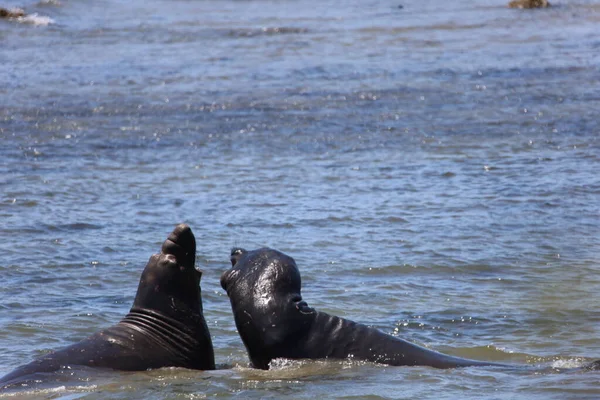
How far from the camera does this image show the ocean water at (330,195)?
702 cm

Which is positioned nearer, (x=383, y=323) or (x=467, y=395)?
(x=467, y=395)

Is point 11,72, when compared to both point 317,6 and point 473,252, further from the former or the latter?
point 317,6

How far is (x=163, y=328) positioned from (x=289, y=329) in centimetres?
76

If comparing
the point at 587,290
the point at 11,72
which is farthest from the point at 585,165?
the point at 11,72

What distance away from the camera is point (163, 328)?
6430mm

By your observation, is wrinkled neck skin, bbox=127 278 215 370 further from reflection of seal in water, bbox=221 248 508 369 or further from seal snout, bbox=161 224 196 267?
reflection of seal in water, bbox=221 248 508 369

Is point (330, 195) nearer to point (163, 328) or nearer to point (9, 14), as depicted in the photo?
→ point (163, 328)

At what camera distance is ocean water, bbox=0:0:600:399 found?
7.02m

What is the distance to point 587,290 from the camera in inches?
332

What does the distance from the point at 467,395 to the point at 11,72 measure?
51.1ft

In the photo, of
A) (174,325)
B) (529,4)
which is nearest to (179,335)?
(174,325)

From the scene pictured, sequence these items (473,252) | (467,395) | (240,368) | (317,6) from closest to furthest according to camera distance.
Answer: (467,395)
(240,368)
(473,252)
(317,6)

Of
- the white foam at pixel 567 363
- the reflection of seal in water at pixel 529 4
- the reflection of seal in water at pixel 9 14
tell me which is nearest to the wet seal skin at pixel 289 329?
the white foam at pixel 567 363

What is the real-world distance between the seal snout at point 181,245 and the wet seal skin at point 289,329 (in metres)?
0.32
